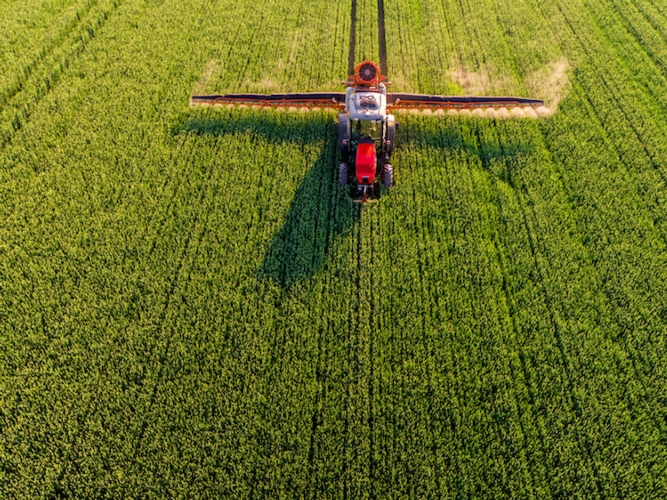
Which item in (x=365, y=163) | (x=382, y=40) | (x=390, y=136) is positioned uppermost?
(x=382, y=40)

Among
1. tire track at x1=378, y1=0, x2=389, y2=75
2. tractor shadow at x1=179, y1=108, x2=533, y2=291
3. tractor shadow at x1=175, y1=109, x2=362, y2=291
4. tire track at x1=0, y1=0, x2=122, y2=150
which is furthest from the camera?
tire track at x1=378, y1=0, x2=389, y2=75

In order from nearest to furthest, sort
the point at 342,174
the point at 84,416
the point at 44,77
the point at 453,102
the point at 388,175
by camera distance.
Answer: the point at 84,416 → the point at 342,174 → the point at 388,175 → the point at 453,102 → the point at 44,77

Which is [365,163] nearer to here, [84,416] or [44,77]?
[84,416]

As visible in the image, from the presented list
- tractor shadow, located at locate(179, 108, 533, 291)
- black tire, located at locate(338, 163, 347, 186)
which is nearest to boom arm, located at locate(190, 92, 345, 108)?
tractor shadow, located at locate(179, 108, 533, 291)

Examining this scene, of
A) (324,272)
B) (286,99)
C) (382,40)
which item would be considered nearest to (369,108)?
(286,99)

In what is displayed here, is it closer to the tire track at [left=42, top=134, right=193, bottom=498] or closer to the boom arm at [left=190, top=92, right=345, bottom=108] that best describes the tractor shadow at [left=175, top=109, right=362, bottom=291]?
the boom arm at [left=190, top=92, right=345, bottom=108]

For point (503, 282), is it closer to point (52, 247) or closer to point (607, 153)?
point (607, 153)
